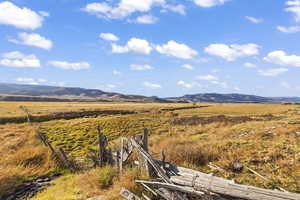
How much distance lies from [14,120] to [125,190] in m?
34.2

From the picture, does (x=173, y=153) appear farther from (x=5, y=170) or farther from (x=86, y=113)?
(x=86, y=113)

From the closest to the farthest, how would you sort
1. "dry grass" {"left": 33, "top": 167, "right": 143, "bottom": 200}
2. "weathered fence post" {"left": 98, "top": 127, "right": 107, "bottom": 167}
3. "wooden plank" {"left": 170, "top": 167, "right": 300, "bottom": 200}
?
"wooden plank" {"left": 170, "top": 167, "right": 300, "bottom": 200}
"dry grass" {"left": 33, "top": 167, "right": 143, "bottom": 200}
"weathered fence post" {"left": 98, "top": 127, "right": 107, "bottom": 167}

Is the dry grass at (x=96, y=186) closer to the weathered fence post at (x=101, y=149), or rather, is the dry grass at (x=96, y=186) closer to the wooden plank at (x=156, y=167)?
the wooden plank at (x=156, y=167)

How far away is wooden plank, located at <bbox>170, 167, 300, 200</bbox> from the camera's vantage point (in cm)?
428

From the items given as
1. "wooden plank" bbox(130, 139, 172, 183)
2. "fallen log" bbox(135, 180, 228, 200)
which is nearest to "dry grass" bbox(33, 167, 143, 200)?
"wooden plank" bbox(130, 139, 172, 183)

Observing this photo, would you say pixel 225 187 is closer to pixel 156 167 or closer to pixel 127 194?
pixel 156 167

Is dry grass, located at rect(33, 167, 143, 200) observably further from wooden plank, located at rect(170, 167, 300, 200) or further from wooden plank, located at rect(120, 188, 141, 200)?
wooden plank, located at rect(170, 167, 300, 200)

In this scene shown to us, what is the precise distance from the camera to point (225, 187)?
4840mm

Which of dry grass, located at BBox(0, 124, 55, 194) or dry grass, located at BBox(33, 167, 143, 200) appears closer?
dry grass, located at BBox(33, 167, 143, 200)

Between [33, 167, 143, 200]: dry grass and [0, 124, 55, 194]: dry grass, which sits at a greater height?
[33, 167, 143, 200]: dry grass

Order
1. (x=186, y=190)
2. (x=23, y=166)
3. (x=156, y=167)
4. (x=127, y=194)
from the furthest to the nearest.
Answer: (x=23, y=166)
(x=156, y=167)
(x=127, y=194)
(x=186, y=190)

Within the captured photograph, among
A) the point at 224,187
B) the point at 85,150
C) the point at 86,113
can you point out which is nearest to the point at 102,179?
the point at 224,187

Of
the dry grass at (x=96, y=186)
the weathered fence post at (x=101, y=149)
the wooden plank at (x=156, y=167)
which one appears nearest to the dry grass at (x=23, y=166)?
the dry grass at (x=96, y=186)

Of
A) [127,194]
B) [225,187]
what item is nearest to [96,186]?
[127,194]
